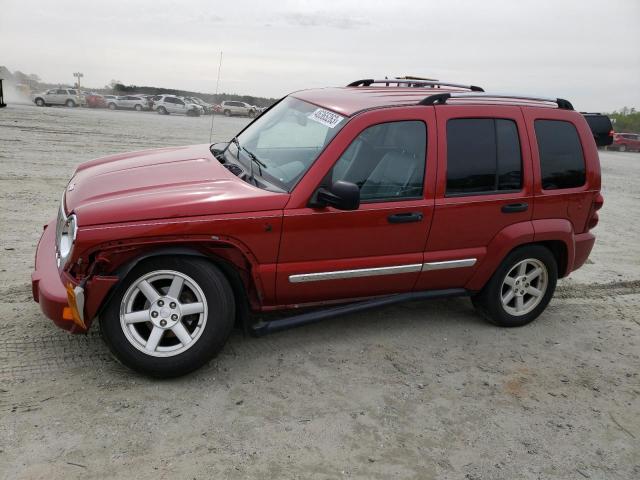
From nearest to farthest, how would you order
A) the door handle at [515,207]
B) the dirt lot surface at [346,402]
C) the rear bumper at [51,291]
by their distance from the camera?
the dirt lot surface at [346,402], the rear bumper at [51,291], the door handle at [515,207]

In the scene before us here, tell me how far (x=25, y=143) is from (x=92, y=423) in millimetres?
13424

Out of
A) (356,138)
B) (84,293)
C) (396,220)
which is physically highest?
(356,138)

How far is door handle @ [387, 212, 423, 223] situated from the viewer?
3955mm

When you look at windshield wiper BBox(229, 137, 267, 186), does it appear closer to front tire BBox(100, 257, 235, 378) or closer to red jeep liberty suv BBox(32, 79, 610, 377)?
red jeep liberty suv BBox(32, 79, 610, 377)

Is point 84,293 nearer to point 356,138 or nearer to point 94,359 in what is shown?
point 94,359

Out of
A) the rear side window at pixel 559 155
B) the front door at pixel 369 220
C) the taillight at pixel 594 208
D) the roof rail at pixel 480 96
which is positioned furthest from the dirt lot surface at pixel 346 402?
the roof rail at pixel 480 96

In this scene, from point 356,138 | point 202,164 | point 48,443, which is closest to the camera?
point 48,443

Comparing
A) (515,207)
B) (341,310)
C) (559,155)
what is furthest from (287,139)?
(559,155)

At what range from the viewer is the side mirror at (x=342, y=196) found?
3531 mm

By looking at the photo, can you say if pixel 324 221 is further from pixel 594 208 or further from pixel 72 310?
pixel 594 208

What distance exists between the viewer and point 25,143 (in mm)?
14484

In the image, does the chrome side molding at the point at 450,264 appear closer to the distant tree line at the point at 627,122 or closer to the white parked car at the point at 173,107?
the white parked car at the point at 173,107

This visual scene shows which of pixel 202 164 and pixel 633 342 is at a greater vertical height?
pixel 202 164

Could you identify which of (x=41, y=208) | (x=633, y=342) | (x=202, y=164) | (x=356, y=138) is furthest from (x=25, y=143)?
(x=633, y=342)
